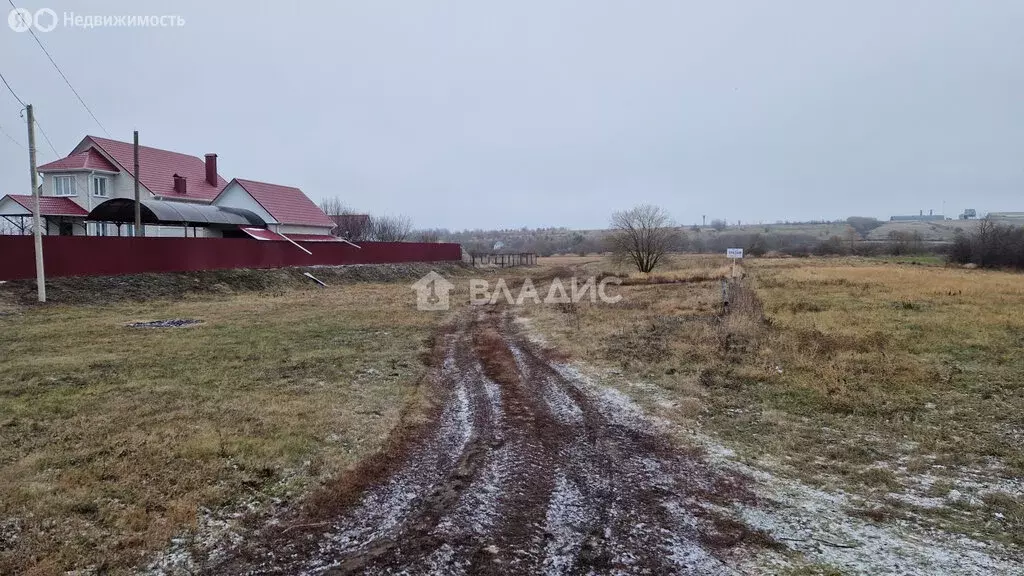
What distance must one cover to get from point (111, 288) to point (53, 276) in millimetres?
1504

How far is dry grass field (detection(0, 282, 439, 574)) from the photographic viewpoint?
3.70 metres

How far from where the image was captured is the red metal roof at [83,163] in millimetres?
29656

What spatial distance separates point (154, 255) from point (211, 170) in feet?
61.9

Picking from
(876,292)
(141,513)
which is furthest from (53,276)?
(876,292)

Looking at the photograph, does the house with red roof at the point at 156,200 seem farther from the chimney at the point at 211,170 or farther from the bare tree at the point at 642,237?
the bare tree at the point at 642,237

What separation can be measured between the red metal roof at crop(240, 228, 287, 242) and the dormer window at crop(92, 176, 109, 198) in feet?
27.1

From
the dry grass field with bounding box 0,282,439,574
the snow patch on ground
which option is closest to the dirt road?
the snow patch on ground

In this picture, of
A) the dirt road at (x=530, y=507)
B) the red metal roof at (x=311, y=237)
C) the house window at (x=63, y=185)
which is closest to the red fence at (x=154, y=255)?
the red metal roof at (x=311, y=237)

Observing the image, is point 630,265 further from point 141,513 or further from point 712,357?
point 141,513

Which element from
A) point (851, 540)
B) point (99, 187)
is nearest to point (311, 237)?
point (99, 187)

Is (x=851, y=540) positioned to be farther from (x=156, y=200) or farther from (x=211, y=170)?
(x=211, y=170)

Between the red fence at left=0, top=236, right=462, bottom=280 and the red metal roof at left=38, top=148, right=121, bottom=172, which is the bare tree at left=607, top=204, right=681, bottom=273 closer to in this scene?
the red fence at left=0, top=236, right=462, bottom=280

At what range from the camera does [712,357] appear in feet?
31.9

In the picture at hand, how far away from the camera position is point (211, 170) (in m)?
37.0
